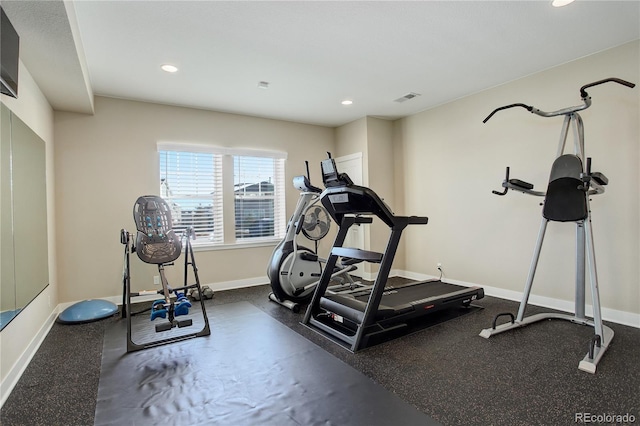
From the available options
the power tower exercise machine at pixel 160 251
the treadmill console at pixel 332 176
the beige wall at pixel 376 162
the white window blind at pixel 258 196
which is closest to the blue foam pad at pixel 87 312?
the power tower exercise machine at pixel 160 251

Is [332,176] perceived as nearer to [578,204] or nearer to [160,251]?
[160,251]

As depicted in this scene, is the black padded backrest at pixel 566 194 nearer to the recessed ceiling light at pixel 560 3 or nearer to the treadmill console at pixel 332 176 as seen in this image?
the recessed ceiling light at pixel 560 3

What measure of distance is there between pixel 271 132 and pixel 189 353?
3.76 meters

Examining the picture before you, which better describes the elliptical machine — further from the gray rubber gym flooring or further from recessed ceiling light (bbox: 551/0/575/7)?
recessed ceiling light (bbox: 551/0/575/7)

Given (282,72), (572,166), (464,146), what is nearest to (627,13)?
(572,166)

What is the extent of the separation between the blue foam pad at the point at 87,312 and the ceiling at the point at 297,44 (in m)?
2.33

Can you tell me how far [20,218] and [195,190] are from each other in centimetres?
241

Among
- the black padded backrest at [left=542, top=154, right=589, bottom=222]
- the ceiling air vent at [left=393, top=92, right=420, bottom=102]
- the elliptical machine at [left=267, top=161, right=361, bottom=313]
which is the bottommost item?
the elliptical machine at [left=267, top=161, right=361, bottom=313]

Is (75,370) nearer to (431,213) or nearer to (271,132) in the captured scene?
(271,132)

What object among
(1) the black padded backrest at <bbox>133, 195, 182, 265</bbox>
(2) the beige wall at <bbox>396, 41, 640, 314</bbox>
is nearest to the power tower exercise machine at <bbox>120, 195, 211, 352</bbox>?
(1) the black padded backrest at <bbox>133, 195, 182, 265</bbox>

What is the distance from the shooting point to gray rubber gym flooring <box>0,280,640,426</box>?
1916 mm

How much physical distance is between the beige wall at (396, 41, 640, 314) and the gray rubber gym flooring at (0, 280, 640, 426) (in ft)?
2.60

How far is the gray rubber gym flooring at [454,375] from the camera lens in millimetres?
1916

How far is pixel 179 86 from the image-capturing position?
160 inches
